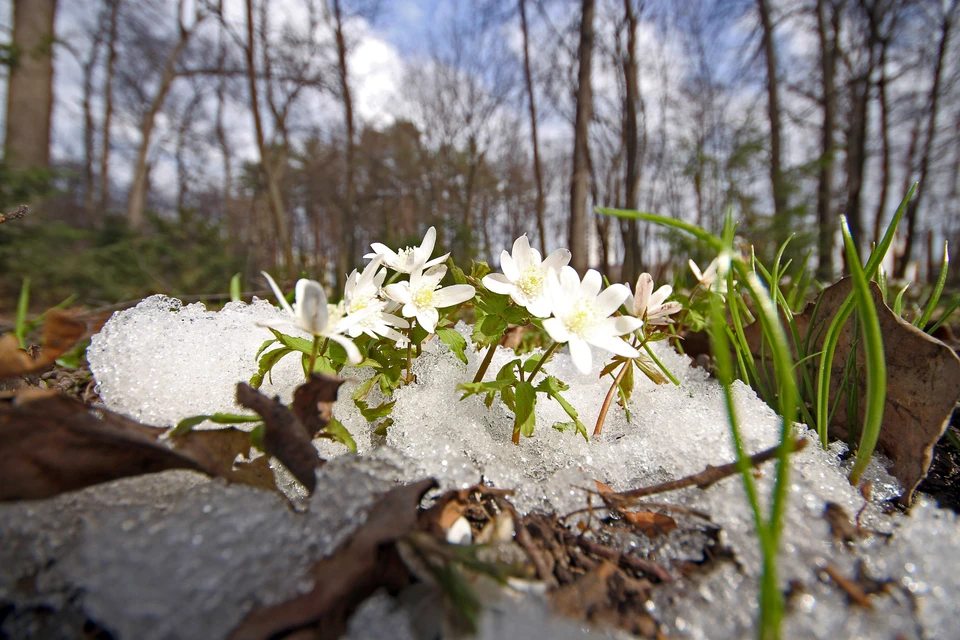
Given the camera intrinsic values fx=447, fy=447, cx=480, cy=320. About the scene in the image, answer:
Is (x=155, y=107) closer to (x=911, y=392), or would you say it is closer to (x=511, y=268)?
(x=511, y=268)

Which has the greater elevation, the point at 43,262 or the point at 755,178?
the point at 755,178

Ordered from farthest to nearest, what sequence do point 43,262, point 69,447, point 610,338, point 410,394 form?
point 43,262
point 410,394
point 610,338
point 69,447

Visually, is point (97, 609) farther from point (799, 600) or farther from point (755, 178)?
point (755, 178)

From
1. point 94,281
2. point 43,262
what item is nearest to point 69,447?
point 43,262

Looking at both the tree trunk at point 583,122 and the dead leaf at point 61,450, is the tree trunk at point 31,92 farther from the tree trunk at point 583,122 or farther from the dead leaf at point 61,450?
the dead leaf at point 61,450

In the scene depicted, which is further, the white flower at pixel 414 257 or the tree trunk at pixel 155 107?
the tree trunk at pixel 155 107

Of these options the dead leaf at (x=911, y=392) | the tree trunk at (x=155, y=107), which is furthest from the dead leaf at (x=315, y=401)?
the tree trunk at (x=155, y=107)

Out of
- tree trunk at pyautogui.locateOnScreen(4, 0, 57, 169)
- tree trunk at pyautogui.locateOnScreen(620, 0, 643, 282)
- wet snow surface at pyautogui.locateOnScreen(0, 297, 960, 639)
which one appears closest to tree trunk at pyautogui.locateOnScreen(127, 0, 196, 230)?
tree trunk at pyautogui.locateOnScreen(4, 0, 57, 169)

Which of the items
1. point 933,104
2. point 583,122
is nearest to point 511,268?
point 583,122
